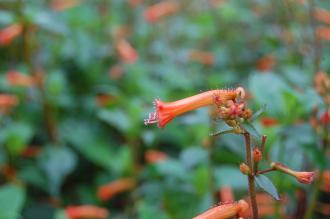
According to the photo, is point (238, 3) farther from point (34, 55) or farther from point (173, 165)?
point (173, 165)

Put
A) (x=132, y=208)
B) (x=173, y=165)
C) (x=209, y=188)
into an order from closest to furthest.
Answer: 1. (x=209, y=188)
2. (x=173, y=165)
3. (x=132, y=208)

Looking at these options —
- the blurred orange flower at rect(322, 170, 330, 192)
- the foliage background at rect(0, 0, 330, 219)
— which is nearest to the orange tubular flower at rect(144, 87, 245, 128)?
the foliage background at rect(0, 0, 330, 219)

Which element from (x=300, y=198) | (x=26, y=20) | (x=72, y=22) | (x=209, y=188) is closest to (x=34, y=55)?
(x=72, y=22)

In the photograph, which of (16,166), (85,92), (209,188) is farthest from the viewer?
(85,92)

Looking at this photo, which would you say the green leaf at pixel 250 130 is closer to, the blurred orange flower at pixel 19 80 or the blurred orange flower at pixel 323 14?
the blurred orange flower at pixel 19 80

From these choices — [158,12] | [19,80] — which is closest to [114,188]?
[19,80]

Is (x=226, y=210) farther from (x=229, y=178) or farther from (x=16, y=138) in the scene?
(x=16, y=138)
